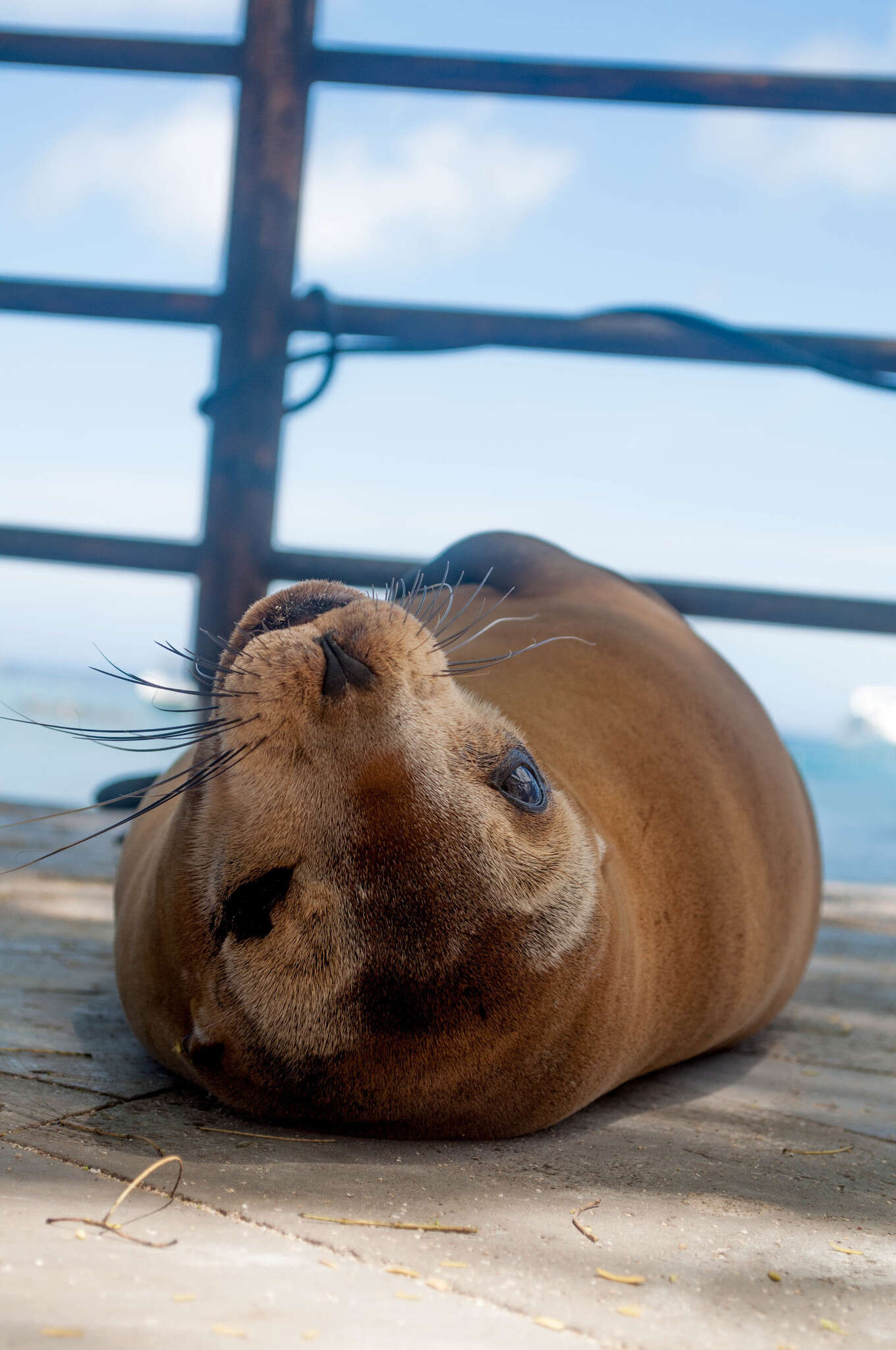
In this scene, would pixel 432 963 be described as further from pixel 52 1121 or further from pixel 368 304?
pixel 368 304

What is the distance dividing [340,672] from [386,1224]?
57 centimetres

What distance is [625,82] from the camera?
3.70 metres

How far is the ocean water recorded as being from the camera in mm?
5117

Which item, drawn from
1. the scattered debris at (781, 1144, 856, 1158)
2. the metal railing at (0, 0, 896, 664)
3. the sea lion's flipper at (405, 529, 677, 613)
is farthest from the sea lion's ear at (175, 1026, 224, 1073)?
the metal railing at (0, 0, 896, 664)

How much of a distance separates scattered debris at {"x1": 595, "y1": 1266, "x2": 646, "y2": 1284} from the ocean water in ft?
2.50

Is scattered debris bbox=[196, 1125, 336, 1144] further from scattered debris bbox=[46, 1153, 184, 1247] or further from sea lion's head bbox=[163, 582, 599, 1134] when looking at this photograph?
scattered debris bbox=[46, 1153, 184, 1247]

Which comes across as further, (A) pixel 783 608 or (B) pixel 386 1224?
(A) pixel 783 608

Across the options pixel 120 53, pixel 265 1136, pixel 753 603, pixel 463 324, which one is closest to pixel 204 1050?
pixel 265 1136

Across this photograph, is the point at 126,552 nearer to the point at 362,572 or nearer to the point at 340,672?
the point at 362,572

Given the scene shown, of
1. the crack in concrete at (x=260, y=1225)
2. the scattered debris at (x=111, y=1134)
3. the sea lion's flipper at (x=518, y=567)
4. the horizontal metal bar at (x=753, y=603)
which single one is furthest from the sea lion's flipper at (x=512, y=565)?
the crack in concrete at (x=260, y=1225)

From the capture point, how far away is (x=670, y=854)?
6.34 ft

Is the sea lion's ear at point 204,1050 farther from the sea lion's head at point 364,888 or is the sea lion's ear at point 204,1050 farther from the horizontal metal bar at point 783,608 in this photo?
the horizontal metal bar at point 783,608

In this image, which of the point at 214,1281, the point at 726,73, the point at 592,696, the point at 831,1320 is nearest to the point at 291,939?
the point at 214,1281

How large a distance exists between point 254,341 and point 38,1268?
336cm
